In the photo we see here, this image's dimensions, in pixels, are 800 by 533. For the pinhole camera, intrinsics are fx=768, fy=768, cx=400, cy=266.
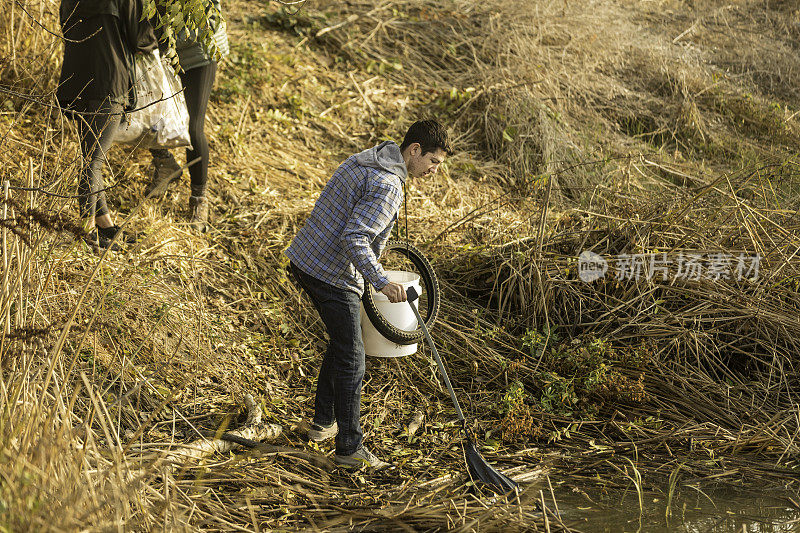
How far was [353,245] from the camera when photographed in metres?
3.31

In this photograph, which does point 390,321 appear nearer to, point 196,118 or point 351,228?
point 351,228

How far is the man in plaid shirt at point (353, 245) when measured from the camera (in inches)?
133

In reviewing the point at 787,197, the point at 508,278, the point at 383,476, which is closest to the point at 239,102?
the point at 508,278

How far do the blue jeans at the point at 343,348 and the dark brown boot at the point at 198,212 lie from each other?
1769mm

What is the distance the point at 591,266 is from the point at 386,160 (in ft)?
6.44

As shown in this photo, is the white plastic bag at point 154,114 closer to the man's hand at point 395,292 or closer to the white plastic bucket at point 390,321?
the white plastic bucket at point 390,321

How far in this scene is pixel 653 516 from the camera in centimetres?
336

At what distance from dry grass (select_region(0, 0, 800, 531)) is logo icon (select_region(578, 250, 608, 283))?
61mm

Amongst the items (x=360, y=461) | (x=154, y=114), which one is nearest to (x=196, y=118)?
(x=154, y=114)

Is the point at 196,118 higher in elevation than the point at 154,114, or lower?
lower

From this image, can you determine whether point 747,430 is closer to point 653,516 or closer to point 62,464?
point 653,516

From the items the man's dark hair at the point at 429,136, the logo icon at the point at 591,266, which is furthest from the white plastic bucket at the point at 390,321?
the logo icon at the point at 591,266

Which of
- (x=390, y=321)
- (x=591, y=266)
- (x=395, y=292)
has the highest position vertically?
(x=395, y=292)

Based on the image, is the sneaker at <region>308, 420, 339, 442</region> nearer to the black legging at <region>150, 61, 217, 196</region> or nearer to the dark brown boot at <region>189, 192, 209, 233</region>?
the dark brown boot at <region>189, 192, 209, 233</region>
